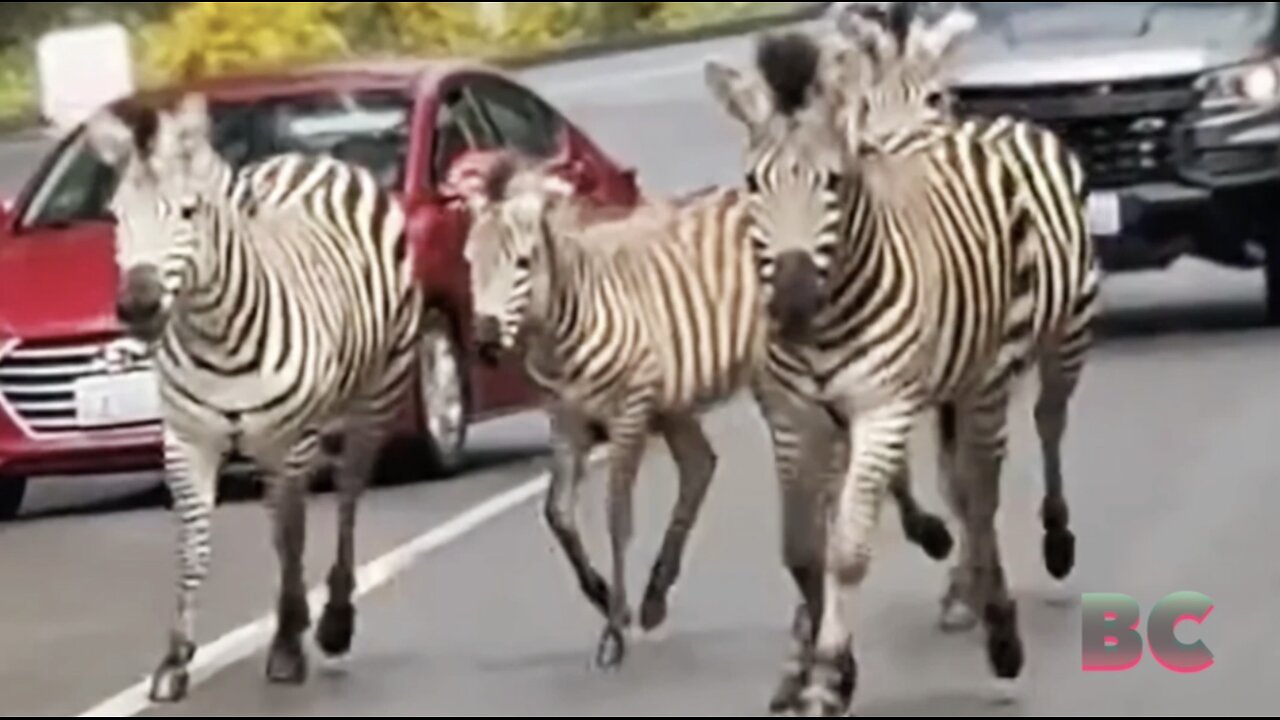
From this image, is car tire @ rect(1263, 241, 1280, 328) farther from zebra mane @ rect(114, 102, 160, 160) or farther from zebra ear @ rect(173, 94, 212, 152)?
zebra mane @ rect(114, 102, 160, 160)

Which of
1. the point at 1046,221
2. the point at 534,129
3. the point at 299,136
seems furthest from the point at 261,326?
the point at 534,129

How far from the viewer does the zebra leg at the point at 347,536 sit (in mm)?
13711

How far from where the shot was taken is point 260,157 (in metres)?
19.5

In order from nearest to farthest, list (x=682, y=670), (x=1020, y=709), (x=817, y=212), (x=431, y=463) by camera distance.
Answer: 1. (x=817, y=212)
2. (x=1020, y=709)
3. (x=682, y=670)
4. (x=431, y=463)

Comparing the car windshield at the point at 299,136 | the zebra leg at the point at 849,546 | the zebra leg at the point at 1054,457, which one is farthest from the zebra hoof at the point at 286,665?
the car windshield at the point at 299,136

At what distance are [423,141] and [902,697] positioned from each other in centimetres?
742

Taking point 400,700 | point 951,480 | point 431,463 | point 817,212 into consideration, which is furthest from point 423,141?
point 817,212

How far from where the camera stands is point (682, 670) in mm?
13406

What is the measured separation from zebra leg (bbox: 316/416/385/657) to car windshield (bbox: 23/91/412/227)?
517 cm

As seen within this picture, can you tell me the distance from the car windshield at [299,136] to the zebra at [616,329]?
4905 mm

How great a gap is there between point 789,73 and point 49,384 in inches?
306

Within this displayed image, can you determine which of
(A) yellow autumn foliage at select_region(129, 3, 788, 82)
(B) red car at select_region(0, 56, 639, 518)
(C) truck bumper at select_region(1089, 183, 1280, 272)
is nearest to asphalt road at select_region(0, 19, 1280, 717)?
(B) red car at select_region(0, 56, 639, 518)

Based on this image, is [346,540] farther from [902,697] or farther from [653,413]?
[902,697]

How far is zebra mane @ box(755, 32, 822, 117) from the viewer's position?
11578 mm
